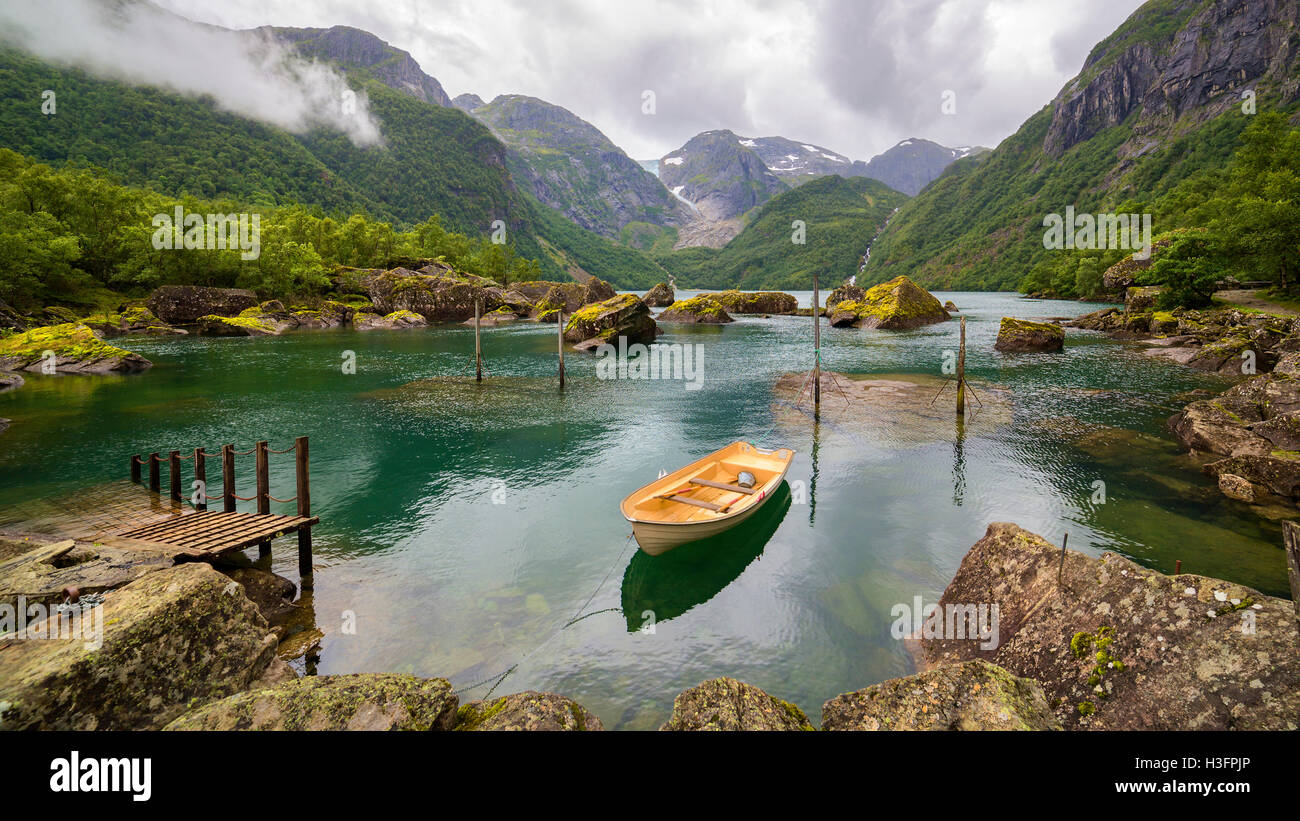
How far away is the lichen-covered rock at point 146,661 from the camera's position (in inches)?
220

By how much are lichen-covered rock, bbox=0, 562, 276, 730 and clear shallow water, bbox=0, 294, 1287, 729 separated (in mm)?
2830

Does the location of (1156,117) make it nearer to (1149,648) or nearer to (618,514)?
(618,514)

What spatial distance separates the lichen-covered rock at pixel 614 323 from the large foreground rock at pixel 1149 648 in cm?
5117

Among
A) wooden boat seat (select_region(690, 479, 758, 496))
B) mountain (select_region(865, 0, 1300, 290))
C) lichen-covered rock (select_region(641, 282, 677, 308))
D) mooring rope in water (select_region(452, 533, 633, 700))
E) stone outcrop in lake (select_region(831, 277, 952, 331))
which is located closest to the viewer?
mooring rope in water (select_region(452, 533, 633, 700))

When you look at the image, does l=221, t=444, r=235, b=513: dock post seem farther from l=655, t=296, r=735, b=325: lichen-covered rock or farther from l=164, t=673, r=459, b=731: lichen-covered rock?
l=655, t=296, r=735, b=325: lichen-covered rock

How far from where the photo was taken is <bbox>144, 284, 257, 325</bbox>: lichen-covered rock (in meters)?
62.5

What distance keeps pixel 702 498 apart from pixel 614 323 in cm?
4427

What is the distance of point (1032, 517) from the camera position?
16.3 m

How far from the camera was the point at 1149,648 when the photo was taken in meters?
6.69

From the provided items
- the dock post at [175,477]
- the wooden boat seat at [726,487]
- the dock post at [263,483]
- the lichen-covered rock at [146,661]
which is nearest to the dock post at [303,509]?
the dock post at [263,483]

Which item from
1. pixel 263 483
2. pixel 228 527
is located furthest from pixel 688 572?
pixel 263 483

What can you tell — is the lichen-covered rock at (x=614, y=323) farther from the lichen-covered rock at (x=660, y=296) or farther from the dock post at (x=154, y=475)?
the lichen-covered rock at (x=660, y=296)

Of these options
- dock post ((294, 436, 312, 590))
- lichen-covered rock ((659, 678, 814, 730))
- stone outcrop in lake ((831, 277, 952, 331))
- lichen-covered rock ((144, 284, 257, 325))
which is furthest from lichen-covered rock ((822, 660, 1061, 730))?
lichen-covered rock ((144, 284, 257, 325))
